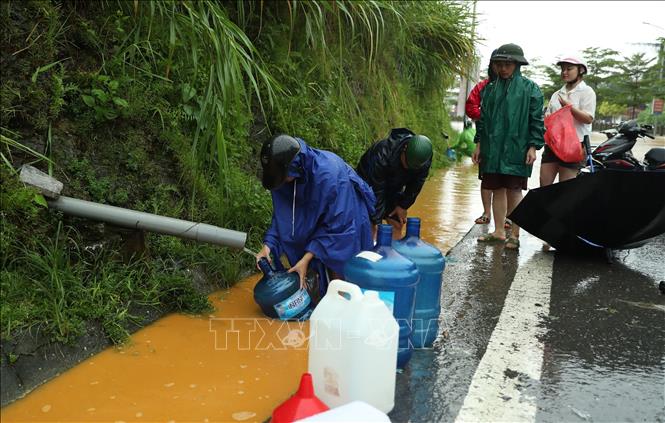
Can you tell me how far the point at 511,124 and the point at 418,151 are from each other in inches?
68.4

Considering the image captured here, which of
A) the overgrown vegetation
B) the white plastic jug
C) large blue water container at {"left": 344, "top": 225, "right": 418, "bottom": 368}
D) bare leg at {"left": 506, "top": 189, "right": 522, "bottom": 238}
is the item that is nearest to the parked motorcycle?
bare leg at {"left": 506, "top": 189, "right": 522, "bottom": 238}

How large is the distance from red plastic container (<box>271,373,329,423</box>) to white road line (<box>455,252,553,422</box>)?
0.65m

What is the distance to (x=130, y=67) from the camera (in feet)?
13.0

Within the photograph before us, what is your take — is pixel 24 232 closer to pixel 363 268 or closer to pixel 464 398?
pixel 363 268

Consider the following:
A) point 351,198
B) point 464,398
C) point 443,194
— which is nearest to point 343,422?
point 464,398

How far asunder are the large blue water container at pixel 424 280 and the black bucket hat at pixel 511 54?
283cm

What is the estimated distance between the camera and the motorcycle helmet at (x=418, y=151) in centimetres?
401

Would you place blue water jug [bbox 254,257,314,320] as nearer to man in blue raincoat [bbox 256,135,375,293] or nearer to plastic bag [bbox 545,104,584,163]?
man in blue raincoat [bbox 256,135,375,293]

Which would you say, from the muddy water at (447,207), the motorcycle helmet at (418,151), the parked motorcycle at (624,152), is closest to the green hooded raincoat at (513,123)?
the muddy water at (447,207)

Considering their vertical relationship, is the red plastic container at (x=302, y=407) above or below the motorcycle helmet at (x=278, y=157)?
below

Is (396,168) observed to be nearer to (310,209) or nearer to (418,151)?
(418,151)

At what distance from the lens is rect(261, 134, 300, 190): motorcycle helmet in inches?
125

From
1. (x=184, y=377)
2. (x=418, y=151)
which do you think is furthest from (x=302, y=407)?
(x=418, y=151)

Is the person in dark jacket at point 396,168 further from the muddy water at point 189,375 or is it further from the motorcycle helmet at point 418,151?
the muddy water at point 189,375
